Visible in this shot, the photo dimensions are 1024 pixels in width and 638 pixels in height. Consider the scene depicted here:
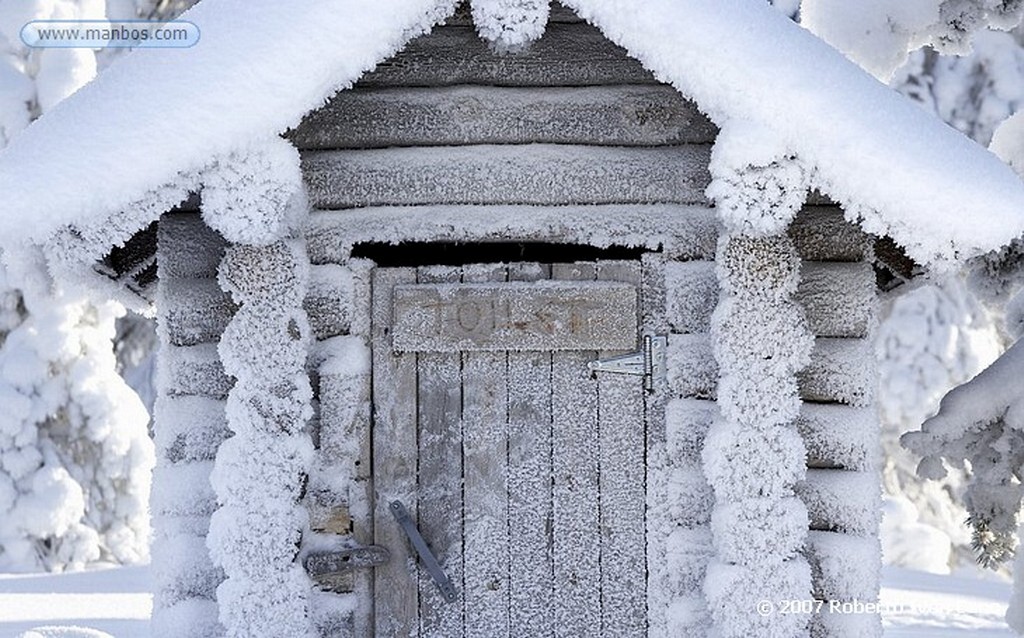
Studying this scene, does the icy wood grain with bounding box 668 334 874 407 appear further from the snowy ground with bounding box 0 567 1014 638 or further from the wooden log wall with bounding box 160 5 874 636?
the snowy ground with bounding box 0 567 1014 638

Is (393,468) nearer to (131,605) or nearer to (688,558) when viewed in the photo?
(688,558)

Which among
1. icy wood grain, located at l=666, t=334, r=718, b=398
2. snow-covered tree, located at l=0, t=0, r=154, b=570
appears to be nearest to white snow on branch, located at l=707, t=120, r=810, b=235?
icy wood grain, located at l=666, t=334, r=718, b=398

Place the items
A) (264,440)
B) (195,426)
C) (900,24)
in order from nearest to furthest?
(264,440) → (195,426) → (900,24)

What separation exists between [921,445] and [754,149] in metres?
2.44

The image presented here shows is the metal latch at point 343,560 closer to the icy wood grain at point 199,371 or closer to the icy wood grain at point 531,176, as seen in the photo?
the icy wood grain at point 199,371

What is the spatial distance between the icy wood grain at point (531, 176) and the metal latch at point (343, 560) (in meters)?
1.34

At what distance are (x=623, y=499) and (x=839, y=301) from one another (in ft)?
→ 3.66

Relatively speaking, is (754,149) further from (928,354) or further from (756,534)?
(928,354)

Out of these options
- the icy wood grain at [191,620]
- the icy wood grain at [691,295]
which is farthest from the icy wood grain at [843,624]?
the icy wood grain at [191,620]

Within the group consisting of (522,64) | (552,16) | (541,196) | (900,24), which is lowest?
(541,196)

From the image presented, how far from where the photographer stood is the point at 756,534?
16.3 ft

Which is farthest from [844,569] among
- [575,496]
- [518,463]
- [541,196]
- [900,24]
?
[900,24]

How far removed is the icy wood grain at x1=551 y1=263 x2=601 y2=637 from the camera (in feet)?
17.7

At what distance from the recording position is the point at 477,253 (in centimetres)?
565
